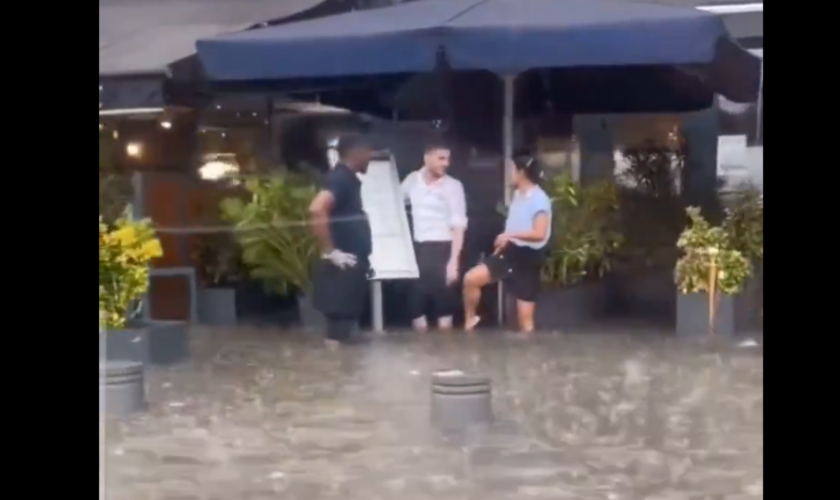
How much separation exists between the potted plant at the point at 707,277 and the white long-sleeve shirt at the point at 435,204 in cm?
118

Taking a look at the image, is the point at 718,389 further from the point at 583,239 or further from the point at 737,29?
the point at 737,29

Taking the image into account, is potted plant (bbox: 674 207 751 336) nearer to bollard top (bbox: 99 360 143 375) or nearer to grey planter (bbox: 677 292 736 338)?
grey planter (bbox: 677 292 736 338)

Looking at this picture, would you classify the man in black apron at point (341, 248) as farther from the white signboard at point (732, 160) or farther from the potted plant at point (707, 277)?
the white signboard at point (732, 160)

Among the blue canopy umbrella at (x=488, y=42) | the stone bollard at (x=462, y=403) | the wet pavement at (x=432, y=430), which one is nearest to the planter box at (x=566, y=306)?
the wet pavement at (x=432, y=430)

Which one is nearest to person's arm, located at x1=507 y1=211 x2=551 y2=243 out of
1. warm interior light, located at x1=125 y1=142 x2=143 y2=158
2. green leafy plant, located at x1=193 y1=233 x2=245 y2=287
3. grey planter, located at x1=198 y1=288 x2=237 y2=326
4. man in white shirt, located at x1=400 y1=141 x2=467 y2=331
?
man in white shirt, located at x1=400 y1=141 x2=467 y2=331

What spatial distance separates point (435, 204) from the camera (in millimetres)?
6086

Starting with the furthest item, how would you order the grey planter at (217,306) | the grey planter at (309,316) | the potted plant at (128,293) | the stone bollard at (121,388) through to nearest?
the grey planter at (309,316)
the grey planter at (217,306)
the potted plant at (128,293)
the stone bollard at (121,388)

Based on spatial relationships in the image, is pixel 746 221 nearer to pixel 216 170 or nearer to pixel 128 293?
pixel 216 170

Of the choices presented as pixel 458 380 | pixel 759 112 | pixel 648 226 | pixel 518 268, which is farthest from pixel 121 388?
pixel 759 112

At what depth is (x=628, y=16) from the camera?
17.9 feet

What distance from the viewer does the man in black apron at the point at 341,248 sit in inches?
241

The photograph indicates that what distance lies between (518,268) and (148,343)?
200 cm

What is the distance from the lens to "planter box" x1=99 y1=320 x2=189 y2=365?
6.02 meters
